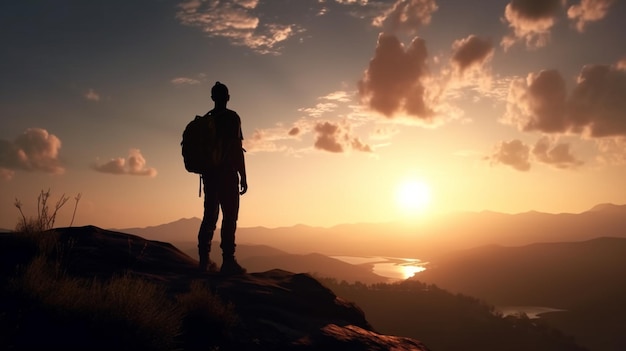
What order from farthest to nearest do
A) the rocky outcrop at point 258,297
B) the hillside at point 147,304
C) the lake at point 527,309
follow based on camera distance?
1. the lake at point 527,309
2. the rocky outcrop at point 258,297
3. the hillside at point 147,304

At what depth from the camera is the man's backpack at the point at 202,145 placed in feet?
26.6

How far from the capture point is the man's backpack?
811 cm

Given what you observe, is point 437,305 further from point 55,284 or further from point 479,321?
point 55,284

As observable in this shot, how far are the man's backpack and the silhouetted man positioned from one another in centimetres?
11

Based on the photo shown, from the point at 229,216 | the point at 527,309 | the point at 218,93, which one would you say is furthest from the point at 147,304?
the point at 527,309

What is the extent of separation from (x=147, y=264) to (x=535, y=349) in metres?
120

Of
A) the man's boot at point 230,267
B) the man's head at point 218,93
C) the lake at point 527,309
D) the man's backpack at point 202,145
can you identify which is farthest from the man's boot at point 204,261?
the lake at point 527,309

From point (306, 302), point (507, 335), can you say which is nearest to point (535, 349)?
point (507, 335)

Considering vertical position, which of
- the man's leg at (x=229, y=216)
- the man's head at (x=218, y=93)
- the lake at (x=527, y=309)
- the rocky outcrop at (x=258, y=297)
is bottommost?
the lake at (x=527, y=309)

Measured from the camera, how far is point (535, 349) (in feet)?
335

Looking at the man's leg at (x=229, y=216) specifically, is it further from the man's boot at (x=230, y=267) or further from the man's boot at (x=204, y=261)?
the man's boot at (x=204, y=261)

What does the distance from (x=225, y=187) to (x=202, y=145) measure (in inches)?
39.3

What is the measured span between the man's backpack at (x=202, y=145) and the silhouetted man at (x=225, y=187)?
0.11m

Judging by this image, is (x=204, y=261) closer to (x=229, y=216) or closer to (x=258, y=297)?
(x=229, y=216)
